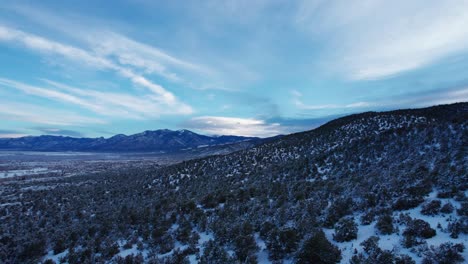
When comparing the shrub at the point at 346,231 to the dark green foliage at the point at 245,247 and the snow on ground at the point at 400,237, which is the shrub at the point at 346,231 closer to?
the snow on ground at the point at 400,237

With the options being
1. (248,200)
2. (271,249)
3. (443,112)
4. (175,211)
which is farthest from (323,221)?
(443,112)

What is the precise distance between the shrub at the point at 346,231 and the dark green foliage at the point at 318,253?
952 millimetres

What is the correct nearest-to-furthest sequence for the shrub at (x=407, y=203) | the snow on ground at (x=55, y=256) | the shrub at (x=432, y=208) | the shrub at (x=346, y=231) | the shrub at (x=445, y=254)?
1. the shrub at (x=445, y=254)
2. the shrub at (x=346, y=231)
3. the shrub at (x=432, y=208)
4. the shrub at (x=407, y=203)
5. the snow on ground at (x=55, y=256)

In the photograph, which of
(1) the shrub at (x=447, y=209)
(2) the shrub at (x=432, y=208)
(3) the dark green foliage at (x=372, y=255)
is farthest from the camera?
(2) the shrub at (x=432, y=208)

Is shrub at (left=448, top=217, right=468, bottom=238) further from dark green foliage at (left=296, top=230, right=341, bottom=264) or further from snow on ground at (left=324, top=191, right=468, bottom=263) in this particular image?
dark green foliage at (left=296, top=230, right=341, bottom=264)

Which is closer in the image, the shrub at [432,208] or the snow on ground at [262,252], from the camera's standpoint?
the snow on ground at [262,252]

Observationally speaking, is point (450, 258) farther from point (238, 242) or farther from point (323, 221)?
point (238, 242)

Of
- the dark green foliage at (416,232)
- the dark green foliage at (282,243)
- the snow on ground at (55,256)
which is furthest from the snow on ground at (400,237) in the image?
the snow on ground at (55,256)

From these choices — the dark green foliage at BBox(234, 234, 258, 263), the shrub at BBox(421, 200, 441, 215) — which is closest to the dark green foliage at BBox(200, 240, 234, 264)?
the dark green foliage at BBox(234, 234, 258, 263)

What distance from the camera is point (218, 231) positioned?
9.20m

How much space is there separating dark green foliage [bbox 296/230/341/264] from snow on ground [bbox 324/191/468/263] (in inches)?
11.1

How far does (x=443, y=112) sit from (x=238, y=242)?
37.7 meters

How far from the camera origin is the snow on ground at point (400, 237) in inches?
229

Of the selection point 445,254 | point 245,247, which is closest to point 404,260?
point 445,254
